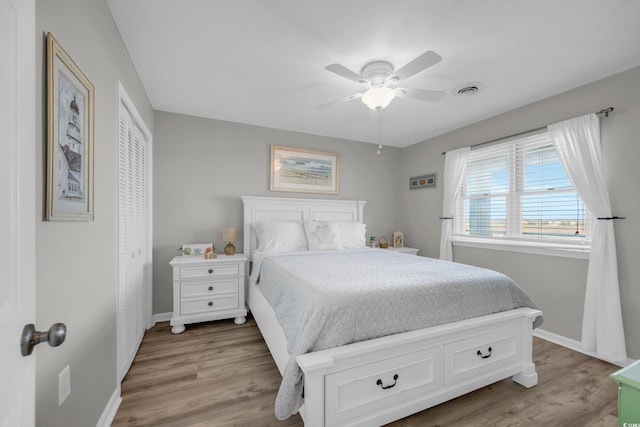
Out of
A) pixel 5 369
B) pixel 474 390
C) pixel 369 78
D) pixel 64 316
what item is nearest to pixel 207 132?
pixel 369 78

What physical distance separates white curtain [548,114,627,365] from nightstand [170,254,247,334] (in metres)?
3.27

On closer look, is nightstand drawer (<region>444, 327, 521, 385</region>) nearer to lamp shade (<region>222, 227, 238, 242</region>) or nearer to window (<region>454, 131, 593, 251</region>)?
window (<region>454, 131, 593, 251</region>)

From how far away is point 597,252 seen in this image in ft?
7.41

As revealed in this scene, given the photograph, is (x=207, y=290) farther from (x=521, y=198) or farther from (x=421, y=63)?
(x=521, y=198)

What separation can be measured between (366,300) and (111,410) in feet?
5.37

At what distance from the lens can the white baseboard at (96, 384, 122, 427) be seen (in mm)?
1459

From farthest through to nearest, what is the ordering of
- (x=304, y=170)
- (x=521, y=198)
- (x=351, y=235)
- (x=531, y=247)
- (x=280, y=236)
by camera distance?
(x=304, y=170) → (x=351, y=235) → (x=280, y=236) → (x=521, y=198) → (x=531, y=247)

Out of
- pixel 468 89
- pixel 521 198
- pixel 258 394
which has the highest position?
pixel 468 89

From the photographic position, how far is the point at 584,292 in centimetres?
242

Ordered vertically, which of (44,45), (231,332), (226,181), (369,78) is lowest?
(231,332)

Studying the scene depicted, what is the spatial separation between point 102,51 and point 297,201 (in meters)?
2.48

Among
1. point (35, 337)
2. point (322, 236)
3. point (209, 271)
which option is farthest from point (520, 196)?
point (35, 337)

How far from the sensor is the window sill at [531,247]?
2461mm

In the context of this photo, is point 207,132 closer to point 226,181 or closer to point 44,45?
point 226,181
